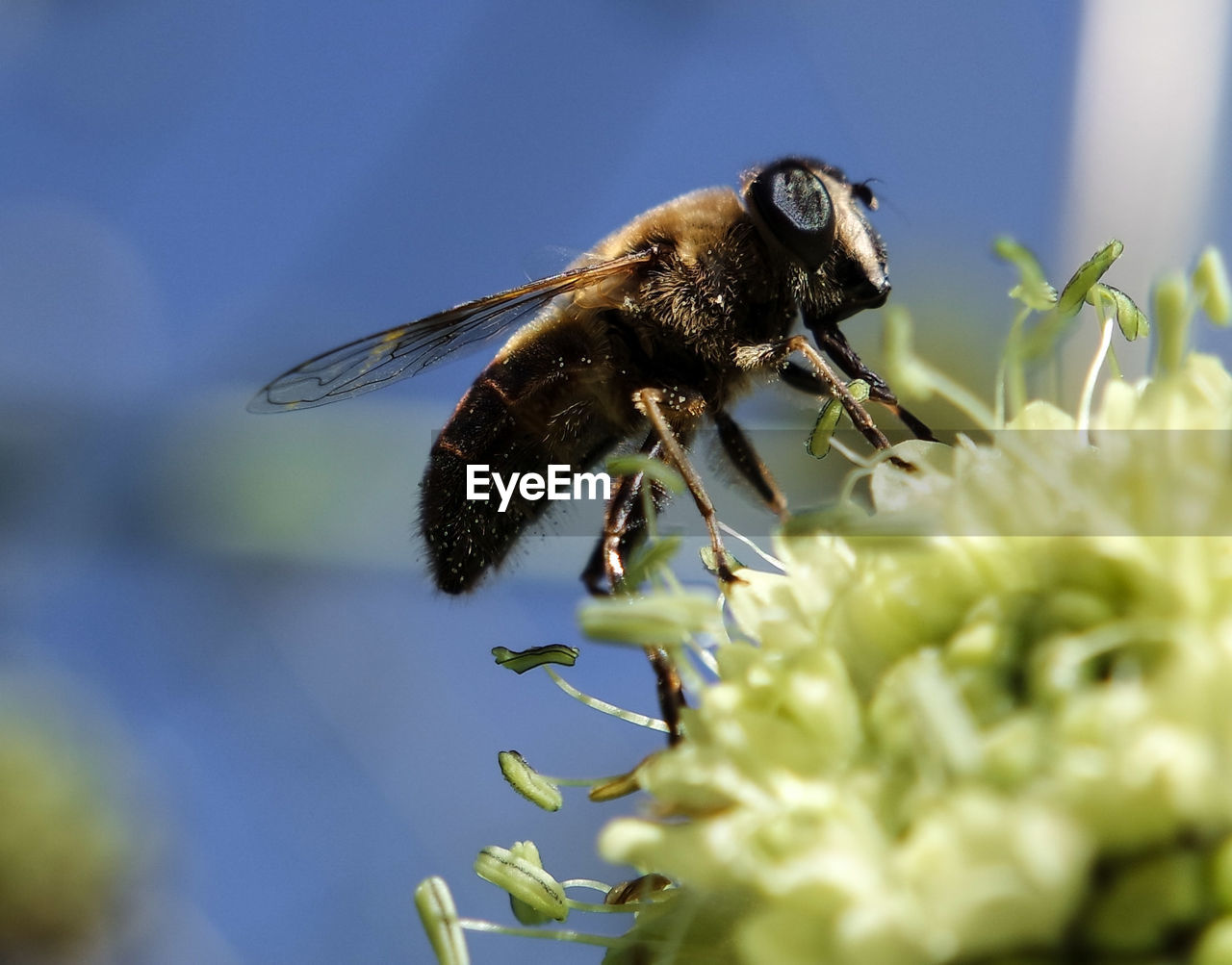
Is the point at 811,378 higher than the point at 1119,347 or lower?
higher

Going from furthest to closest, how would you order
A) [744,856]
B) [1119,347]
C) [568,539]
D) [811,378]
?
[1119,347]
[568,539]
[811,378]
[744,856]

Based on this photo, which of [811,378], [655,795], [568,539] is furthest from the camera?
[568,539]

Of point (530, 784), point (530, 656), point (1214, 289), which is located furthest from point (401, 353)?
point (1214, 289)

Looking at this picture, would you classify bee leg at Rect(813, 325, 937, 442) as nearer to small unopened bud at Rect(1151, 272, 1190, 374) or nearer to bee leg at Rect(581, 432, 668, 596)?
bee leg at Rect(581, 432, 668, 596)

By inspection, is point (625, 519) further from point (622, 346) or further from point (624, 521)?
point (622, 346)

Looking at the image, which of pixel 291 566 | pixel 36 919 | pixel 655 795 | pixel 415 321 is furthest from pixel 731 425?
pixel 36 919

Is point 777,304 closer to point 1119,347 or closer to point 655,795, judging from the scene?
point 655,795

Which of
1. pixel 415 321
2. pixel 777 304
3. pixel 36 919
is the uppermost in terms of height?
pixel 415 321
